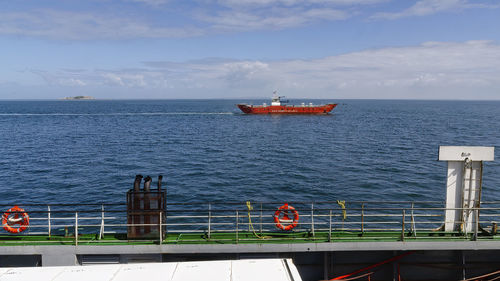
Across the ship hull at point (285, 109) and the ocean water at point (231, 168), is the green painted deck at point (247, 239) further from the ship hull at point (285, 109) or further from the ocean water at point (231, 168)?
the ship hull at point (285, 109)

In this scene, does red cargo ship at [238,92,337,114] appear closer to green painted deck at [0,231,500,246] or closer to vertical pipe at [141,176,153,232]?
green painted deck at [0,231,500,246]

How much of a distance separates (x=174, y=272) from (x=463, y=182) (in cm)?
934

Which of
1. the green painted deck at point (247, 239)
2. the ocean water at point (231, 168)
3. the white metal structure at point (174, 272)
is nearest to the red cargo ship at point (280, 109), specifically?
the ocean water at point (231, 168)

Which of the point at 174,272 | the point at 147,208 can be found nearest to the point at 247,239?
the point at 147,208

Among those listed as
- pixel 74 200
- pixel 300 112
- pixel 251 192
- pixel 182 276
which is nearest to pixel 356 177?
pixel 251 192

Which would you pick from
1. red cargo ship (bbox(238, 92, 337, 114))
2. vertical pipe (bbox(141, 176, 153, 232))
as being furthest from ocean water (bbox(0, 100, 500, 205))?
red cargo ship (bbox(238, 92, 337, 114))

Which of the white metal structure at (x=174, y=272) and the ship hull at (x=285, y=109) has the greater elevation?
the ship hull at (x=285, y=109)

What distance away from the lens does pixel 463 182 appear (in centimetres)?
1211

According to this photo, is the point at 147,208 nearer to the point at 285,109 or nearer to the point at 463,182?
the point at 463,182

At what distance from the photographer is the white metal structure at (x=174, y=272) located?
7664 mm

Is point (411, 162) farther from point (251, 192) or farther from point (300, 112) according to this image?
point (300, 112)

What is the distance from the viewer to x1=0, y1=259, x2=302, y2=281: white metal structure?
7664mm

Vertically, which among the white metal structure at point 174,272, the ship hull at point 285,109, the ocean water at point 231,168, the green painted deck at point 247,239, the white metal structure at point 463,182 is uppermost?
the ship hull at point 285,109

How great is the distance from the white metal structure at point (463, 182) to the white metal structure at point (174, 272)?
681 cm
